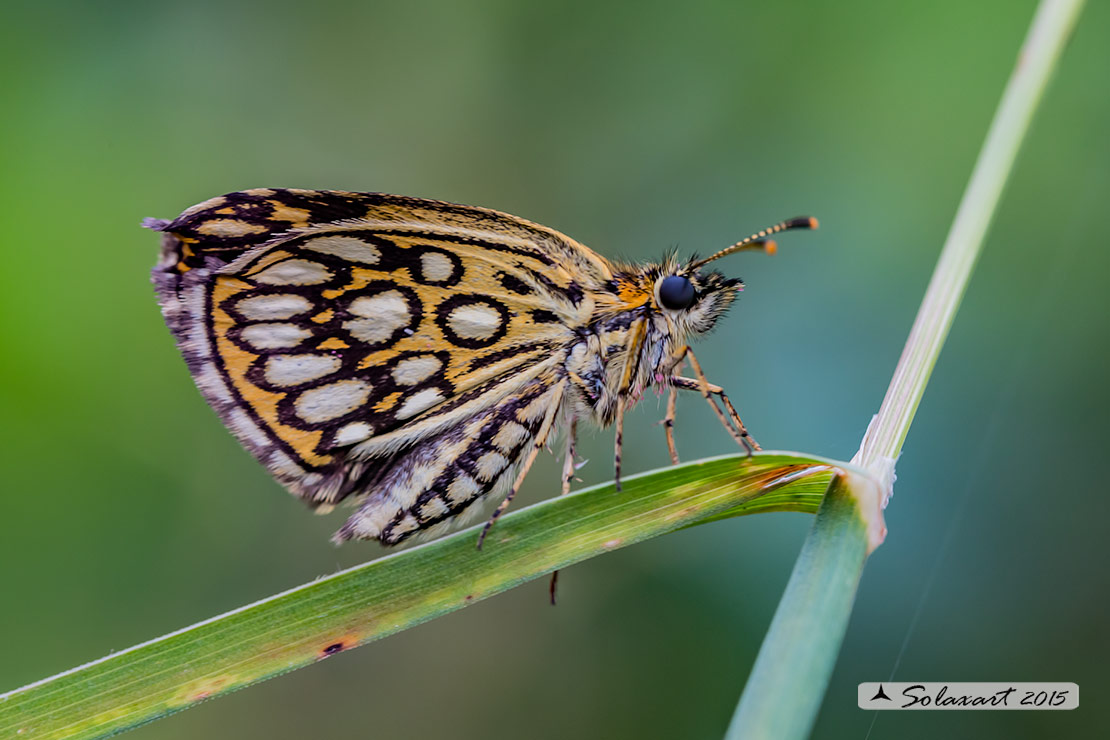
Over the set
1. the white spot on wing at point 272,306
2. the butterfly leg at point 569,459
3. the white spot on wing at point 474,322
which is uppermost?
the white spot on wing at point 474,322

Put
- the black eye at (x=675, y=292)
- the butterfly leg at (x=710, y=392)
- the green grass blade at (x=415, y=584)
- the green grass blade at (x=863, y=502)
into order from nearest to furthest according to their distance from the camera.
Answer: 1. the green grass blade at (x=863, y=502)
2. the green grass blade at (x=415, y=584)
3. the butterfly leg at (x=710, y=392)
4. the black eye at (x=675, y=292)

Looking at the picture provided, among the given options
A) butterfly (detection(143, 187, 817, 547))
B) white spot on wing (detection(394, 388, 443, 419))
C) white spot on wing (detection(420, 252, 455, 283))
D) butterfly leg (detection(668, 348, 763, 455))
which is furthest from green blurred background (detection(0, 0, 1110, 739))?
white spot on wing (detection(420, 252, 455, 283))

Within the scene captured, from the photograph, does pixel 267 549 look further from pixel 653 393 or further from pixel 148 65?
pixel 148 65

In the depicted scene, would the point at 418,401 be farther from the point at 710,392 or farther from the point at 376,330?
the point at 710,392

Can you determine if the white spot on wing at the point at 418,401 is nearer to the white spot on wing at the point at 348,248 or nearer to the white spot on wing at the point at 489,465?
the white spot on wing at the point at 489,465

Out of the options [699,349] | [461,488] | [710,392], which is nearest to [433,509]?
[461,488]

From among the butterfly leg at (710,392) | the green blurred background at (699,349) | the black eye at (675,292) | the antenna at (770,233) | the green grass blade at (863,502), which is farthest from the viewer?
the green blurred background at (699,349)

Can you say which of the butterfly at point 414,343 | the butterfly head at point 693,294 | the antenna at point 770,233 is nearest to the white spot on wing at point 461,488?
the butterfly at point 414,343
